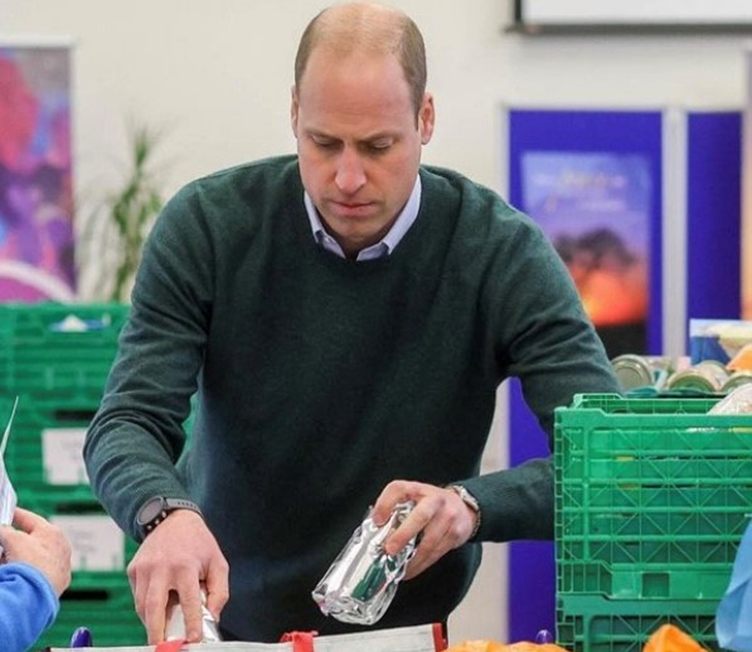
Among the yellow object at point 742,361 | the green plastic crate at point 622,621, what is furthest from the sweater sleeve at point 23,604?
the yellow object at point 742,361

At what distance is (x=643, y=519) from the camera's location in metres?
1.78

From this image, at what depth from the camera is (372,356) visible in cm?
241

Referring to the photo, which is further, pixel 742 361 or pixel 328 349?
pixel 742 361

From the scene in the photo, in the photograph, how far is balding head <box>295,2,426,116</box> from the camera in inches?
85.7

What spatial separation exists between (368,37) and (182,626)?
0.78 metres

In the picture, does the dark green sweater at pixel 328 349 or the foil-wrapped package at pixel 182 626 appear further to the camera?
the dark green sweater at pixel 328 349

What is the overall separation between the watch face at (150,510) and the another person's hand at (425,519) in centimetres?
25

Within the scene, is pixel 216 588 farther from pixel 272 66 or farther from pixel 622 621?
pixel 272 66

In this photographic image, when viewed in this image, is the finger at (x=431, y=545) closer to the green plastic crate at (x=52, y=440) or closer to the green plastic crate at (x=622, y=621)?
the green plastic crate at (x=622, y=621)

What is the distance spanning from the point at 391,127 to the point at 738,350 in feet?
2.51

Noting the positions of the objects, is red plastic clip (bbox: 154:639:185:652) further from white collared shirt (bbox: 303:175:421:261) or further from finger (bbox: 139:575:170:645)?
white collared shirt (bbox: 303:175:421:261)

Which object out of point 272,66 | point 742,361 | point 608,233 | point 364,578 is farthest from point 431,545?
point 272,66

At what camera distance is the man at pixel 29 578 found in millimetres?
1821

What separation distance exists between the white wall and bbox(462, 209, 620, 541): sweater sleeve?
3040 mm
